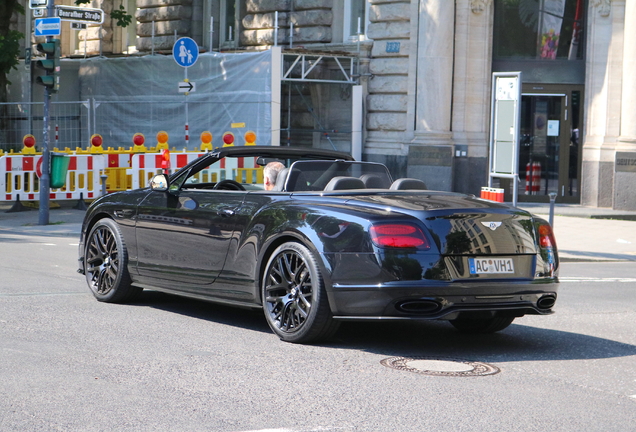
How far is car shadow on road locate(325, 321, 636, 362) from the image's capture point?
6.82m

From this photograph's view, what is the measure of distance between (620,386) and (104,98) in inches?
1011

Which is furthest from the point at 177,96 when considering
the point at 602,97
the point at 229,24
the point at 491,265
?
the point at 491,265

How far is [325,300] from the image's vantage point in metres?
6.73

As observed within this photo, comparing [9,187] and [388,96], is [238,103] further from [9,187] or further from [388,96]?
[9,187]

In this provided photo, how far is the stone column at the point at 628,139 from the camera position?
21234 mm

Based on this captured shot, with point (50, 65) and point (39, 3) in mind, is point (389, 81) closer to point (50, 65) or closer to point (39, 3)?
point (39, 3)

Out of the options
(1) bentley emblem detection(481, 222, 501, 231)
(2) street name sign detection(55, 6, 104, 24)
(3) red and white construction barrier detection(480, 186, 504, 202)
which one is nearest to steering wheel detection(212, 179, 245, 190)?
(1) bentley emblem detection(481, 222, 501, 231)

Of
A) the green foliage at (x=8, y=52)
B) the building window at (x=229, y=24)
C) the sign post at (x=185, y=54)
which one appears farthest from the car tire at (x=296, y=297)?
the building window at (x=229, y=24)

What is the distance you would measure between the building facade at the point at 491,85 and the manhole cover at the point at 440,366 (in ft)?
51.8

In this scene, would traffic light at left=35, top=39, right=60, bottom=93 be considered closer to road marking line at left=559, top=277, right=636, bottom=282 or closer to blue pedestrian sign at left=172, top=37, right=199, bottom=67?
blue pedestrian sign at left=172, top=37, right=199, bottom=67

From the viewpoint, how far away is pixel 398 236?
21.7 ft

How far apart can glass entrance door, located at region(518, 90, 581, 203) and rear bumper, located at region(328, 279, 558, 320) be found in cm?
1670

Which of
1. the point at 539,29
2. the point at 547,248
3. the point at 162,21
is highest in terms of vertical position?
the point at 162,21

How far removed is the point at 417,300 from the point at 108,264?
10.7 ft
